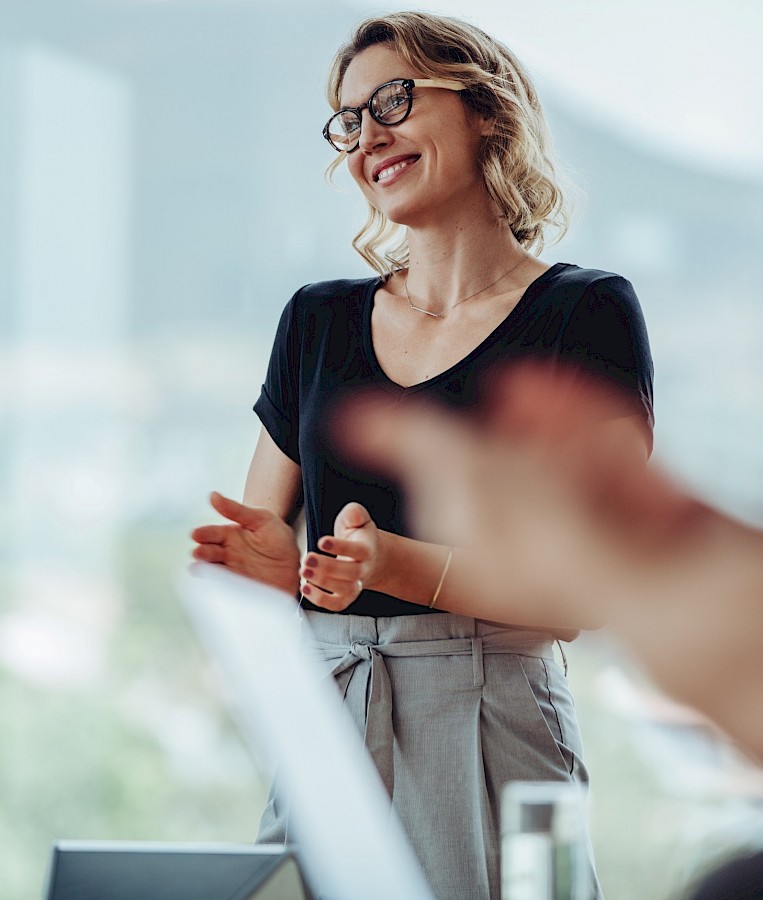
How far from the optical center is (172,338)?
2248 mm

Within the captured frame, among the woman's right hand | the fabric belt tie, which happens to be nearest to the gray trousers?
the fabric belt tie

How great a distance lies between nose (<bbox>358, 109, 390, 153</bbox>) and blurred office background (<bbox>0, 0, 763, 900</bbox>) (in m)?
0.88

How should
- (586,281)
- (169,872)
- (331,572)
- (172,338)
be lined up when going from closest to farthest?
(169,872) < (331,572) < (586,281) < (172,338)

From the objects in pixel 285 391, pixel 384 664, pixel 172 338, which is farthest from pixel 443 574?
pixel 172 338

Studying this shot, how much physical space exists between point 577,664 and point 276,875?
1.54m

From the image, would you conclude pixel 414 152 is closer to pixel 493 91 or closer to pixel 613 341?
pixel 493 91

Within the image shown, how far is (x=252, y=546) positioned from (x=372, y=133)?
1.45 ft

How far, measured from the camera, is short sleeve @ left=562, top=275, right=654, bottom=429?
0.99 meters

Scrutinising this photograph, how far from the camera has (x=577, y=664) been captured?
6.75ft

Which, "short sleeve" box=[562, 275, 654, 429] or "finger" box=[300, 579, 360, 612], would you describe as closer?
"finger" box=[300, 579, 360, 612]

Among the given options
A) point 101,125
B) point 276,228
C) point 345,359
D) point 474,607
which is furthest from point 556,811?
point 101,125

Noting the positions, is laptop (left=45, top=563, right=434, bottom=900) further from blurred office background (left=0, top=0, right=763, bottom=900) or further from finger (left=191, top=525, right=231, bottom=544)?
blurred office background (left=0, top=0, right=763, bottom=900)

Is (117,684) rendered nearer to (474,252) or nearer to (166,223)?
(166,223)

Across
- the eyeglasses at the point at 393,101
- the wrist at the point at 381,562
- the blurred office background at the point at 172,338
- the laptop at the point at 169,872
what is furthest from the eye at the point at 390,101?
the blurred office background at the point at 172,338
